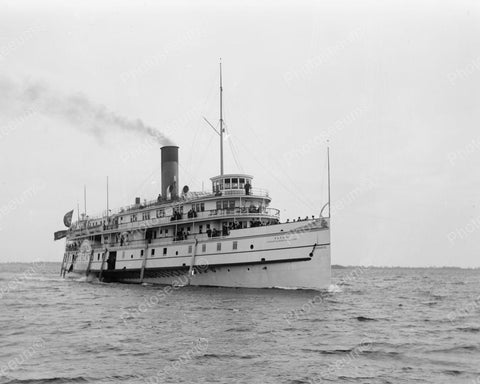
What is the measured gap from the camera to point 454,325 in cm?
2542

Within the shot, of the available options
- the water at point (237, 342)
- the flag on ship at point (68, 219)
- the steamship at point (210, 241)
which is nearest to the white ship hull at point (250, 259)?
the steamship at point (210, 241)

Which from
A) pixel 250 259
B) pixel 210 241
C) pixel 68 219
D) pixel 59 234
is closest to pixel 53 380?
pixel 250 259

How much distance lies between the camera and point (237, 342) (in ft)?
63.2

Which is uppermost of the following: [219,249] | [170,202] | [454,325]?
[170,202]

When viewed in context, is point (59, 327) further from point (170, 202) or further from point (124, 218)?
point (124, 218)

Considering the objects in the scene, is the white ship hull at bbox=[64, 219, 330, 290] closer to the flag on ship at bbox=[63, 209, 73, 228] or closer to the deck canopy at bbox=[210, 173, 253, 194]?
the deck canopy at bbox=[210, 173, 253, 194]

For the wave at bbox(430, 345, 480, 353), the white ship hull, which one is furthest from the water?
the white ship hull

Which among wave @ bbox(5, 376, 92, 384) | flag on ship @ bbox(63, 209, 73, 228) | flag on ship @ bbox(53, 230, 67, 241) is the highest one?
flag on ship @ bbox(63, 209, 73, 228)

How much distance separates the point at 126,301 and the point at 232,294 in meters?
6.74

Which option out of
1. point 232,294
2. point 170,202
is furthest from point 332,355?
point 170,202

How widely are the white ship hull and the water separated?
2756 mm

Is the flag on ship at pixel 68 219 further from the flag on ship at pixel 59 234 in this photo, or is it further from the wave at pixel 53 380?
the wave at pixel 53 380

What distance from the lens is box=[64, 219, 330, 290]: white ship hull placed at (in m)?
34.6

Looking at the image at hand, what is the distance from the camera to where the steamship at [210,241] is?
34844 mm
